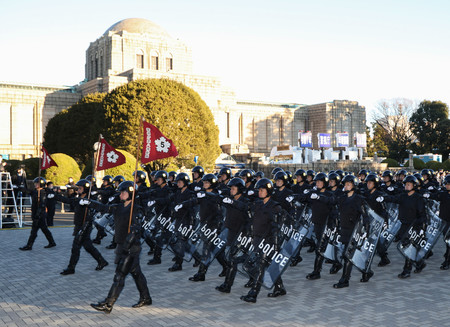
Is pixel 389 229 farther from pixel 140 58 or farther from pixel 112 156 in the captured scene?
pixel 140 58

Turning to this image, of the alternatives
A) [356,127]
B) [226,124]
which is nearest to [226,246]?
[226,124]

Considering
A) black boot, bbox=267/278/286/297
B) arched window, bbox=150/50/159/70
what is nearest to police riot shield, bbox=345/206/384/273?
black boot, bbox=267/278/286/297

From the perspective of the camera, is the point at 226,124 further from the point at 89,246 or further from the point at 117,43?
the point at 89,246

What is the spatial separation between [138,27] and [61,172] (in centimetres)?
5590

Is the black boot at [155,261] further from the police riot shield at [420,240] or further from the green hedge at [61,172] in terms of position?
the green hedge at [61,172]

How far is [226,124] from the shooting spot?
82.6m

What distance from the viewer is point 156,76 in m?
65.9

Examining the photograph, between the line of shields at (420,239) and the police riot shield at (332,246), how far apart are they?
1278 mm

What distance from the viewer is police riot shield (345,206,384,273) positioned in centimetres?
901

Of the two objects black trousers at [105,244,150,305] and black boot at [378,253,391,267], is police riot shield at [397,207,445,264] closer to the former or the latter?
black boot at [378,253,391,267]

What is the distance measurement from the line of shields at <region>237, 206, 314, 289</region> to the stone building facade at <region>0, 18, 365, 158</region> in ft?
196

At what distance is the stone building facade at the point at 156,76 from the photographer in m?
70.1

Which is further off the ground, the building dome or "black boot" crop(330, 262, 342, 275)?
the building dome

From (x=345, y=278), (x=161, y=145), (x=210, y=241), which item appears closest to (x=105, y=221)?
(x=210, y=241)
